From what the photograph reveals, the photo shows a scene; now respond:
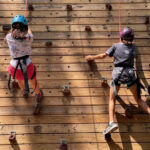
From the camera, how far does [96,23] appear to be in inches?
171

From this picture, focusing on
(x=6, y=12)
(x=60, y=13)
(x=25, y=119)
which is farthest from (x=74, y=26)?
(x=25, y=119)

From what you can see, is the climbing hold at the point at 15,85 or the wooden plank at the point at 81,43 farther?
the wooden plank at the point at 81,43

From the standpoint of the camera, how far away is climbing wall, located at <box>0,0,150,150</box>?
129 inches

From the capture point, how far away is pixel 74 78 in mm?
3805

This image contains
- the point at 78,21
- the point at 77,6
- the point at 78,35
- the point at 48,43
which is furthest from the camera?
the point at 77,6

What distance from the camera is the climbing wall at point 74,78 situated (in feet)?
10.8

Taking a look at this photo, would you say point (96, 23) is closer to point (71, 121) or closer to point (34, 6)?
point (34, 6)

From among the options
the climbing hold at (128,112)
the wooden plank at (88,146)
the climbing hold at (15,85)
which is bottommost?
the wooden plank at (88,146)

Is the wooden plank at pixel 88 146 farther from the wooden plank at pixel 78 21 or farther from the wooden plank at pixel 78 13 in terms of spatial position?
the wooden plank at pixel 78 13

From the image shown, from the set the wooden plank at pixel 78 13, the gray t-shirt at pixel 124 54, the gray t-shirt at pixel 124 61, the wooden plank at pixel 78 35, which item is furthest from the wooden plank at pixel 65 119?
the wooden plank at pixel 78 13

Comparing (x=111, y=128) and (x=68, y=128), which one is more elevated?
(x=111, y=128)

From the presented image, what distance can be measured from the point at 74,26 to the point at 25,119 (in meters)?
1.92

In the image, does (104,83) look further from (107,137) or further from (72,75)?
(107,137)

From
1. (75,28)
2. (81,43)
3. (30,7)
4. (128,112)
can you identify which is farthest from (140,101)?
(30,7)
